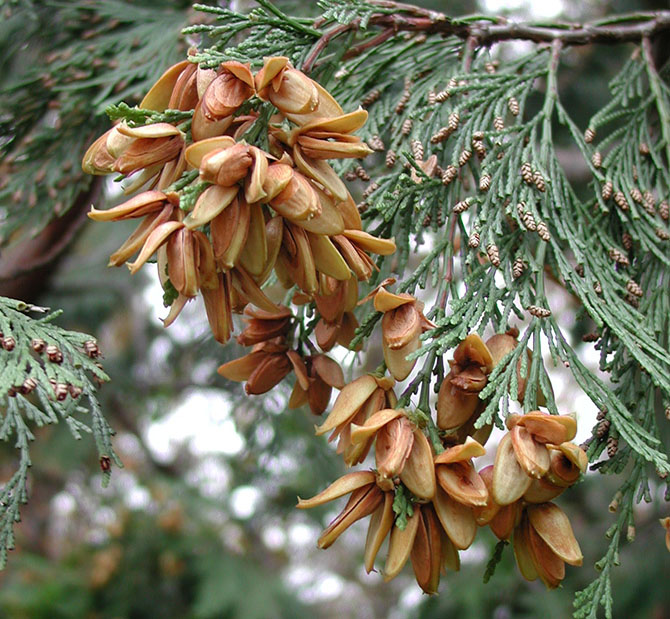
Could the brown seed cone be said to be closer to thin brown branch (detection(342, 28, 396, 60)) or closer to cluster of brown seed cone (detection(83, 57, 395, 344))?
cluster of brown seed cone (detection(83, 57, 395, 344))

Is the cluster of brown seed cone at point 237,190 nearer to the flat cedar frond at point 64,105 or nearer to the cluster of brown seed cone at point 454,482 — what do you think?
the cluster of brown seed cone at point 454,482

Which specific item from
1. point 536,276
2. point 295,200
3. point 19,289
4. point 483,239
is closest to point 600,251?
point 536,276

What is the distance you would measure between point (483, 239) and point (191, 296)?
503mm

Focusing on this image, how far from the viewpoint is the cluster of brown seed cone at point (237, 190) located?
37.7 inches

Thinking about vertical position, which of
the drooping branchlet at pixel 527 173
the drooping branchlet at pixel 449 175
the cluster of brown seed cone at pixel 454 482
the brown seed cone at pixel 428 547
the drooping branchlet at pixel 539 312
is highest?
the drooping branchlet at pixel 527 173

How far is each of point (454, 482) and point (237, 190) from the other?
19.2 inches

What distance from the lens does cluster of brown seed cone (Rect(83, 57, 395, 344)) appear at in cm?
96

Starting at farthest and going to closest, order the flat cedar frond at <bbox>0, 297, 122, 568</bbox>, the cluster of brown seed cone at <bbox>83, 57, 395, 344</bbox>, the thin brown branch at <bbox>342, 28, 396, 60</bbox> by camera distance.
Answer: the thin brown branch at <bbox>342, 28, 396, 60</bbox>, the flat cedar frond at <bbox>0, 297, 122, 568</bbox>, the cluster of brown seed cone at <bbox>83, 57, 395, 344</bbox>

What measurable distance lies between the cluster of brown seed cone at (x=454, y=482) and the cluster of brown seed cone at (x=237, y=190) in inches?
8.4

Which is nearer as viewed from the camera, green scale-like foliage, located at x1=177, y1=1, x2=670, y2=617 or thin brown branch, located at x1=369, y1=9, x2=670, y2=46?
green scale-like foliage, located at x1=177, y1=1, x2=670, y2=617

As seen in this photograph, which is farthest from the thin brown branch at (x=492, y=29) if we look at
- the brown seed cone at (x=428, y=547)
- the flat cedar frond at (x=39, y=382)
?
the brown seed cone at (x=428, y=547)

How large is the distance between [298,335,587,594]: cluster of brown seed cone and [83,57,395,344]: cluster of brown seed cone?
0.70 ft

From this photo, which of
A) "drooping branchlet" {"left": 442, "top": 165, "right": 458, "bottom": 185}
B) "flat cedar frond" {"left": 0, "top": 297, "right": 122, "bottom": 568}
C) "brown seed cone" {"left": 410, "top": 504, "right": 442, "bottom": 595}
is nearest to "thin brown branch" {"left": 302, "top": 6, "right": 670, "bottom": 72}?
"drooping branchlet" {"left": 442, "top": 165, "right": 458, "bottom": 185}

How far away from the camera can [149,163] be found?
1.05 metres
